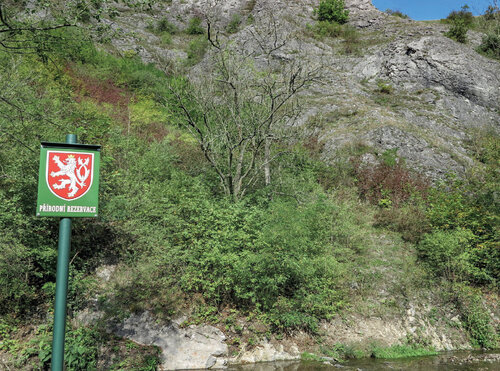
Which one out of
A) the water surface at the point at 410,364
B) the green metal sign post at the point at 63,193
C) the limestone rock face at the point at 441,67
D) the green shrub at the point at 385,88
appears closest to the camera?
the green metal sign post at the point at 63,193

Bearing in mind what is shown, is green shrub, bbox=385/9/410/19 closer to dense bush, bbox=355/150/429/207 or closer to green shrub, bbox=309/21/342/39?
green shrub, bbox=309/21/342/39

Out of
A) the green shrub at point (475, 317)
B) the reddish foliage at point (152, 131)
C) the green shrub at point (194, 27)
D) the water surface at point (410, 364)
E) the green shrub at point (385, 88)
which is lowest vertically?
the water surface at point (410, 364)

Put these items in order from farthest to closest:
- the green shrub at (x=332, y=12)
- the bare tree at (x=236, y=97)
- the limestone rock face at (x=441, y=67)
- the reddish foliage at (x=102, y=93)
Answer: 1. the green shrub at (x=332, y=12)
2. the limestone rock face at (x=441, y=67)
3. the reddish foliage at (x=102, y=93)
4. the bare tree at (x=236, y=97)

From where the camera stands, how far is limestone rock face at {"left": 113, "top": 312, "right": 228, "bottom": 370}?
6633mm

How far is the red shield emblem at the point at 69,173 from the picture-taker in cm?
307

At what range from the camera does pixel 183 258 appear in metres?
7.64

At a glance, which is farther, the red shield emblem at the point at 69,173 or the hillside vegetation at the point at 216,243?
the hillside vegetation at the point at 216,243

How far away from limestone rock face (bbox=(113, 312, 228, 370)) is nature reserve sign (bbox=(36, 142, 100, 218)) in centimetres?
466

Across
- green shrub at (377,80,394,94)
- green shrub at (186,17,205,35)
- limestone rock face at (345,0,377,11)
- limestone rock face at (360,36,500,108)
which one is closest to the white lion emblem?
green shrub at (377,80,394,94)

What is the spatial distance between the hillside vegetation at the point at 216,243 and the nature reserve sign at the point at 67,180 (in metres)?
1.85

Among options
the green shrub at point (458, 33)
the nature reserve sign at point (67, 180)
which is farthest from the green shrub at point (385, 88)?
the nature reserve sign at point (67, 180)

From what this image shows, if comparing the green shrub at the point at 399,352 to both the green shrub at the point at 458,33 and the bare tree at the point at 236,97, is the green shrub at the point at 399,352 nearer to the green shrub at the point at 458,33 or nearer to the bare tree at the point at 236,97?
the bare tree at the point at 236,97

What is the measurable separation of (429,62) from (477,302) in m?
21.6

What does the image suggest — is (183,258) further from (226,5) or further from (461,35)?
(226,5)
